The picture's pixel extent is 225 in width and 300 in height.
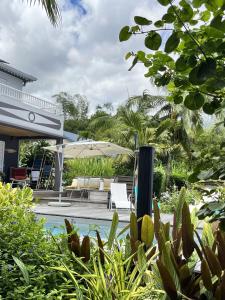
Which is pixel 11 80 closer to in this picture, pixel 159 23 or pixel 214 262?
pixel 214 262

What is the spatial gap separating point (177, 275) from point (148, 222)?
499mm

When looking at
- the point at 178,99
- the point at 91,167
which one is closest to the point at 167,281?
the point at 178,99

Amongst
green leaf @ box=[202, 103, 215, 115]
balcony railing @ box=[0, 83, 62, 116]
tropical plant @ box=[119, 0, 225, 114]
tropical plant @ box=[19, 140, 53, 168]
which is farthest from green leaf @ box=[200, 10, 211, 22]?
tropical plant @ box=[19, 140, 53, 168]

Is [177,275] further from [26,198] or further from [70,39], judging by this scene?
[70,39]

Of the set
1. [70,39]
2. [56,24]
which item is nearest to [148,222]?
[56,24]

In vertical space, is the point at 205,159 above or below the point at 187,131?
below

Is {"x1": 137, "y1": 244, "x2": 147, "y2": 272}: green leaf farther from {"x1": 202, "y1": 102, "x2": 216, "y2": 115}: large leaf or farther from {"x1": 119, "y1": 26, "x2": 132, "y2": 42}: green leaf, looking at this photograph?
{"x1": 119, "y1": 26, "x2": 132, "y2": 42}: green leaf

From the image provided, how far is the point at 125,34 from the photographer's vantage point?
1143 mm

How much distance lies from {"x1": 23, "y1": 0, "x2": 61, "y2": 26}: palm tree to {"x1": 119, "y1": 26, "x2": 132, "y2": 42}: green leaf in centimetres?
634

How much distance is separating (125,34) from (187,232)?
5.43 feet

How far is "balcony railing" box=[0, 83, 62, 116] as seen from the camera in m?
18.2

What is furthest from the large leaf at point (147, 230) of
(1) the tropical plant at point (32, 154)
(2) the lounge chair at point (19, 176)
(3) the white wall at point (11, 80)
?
(3) the white wall at point (11, 80)

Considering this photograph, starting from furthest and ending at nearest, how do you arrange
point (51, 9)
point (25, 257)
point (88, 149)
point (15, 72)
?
point (15, 72) < point (88, 149) < point (51, 9) < point (25, 257)

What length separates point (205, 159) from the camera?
52.8 inches
